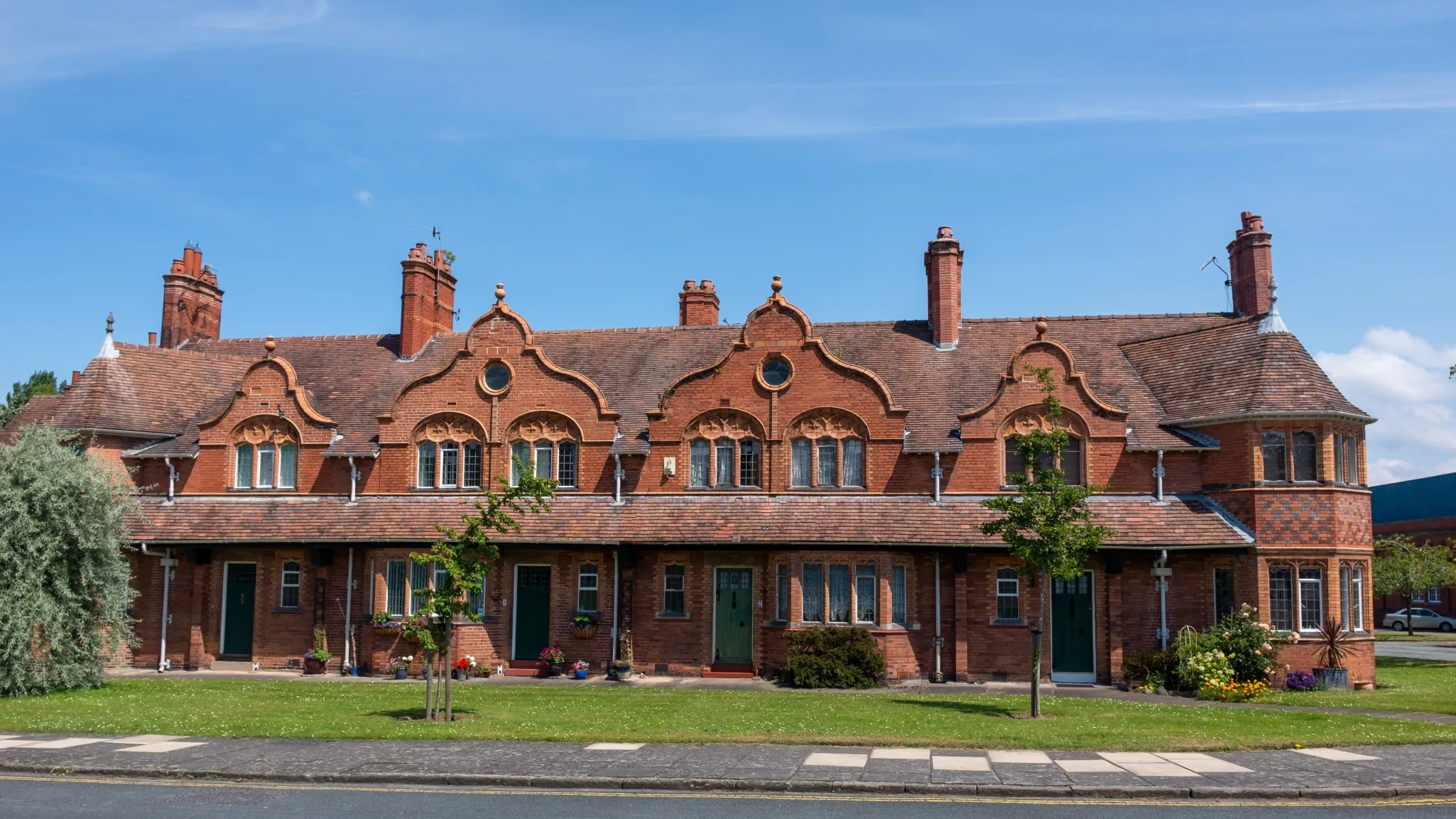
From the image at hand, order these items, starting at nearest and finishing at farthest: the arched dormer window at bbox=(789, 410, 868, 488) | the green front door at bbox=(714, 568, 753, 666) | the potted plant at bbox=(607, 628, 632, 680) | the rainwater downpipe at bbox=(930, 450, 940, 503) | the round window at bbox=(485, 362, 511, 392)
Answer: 1. the potted plant at bbox=(607, 628, 632, 680)
2. the rainwater downpipe at bbox=(930, 450, 940, 503)
3. the green front door at bbox=(714, 568, 753, 666)
4. the arched dormer window at bbox=(789, 410, 868, 488)
5. the round window at bbox=(485, 362, 511, 392)

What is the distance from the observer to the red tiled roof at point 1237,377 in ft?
81.4

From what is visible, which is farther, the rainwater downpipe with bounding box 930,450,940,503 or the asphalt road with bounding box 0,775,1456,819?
the rainwater downpipe with bounding box 930,450,940,503

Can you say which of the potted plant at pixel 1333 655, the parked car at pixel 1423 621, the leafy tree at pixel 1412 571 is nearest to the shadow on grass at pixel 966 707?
the potted plant at pixel 1333 655

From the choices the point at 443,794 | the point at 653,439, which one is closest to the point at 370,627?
the point at 653,439

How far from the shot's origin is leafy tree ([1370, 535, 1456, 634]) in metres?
46.2

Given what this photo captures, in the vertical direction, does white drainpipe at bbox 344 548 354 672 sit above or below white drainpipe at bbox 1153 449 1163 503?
below

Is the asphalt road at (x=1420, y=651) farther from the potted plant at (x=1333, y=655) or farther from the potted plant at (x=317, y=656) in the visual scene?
the potted plant at (x=317, y=656)

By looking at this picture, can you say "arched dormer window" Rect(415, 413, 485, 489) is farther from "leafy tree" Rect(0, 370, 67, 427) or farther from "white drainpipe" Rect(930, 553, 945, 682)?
"leafy tree" Rect(0, 370, 67, 427)

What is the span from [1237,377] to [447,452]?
18.5 m

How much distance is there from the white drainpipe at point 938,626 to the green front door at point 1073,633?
8.17 ft

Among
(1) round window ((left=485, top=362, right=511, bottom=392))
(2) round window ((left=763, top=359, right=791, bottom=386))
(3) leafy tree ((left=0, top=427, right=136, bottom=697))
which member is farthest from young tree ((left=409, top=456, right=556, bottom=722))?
(1) round window ((left=485, top=362, right=511, bottom=392))

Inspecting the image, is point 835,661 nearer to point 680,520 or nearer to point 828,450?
point 680,520

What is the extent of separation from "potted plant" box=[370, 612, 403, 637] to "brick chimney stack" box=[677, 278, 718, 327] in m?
11.6

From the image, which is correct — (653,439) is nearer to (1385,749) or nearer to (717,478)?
(717,478)
